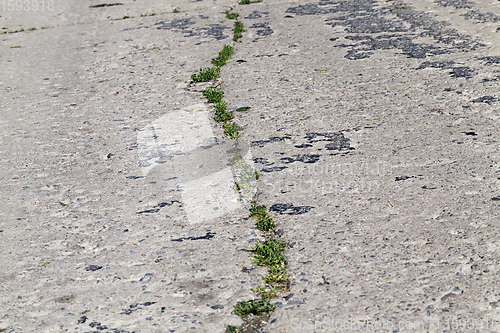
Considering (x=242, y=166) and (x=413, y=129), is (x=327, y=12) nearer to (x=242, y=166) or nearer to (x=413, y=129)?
(x=413, y=129)

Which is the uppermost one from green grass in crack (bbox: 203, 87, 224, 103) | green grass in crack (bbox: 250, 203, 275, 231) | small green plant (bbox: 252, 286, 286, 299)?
green grass in crack (bbox: 203, 87, 224, 103)

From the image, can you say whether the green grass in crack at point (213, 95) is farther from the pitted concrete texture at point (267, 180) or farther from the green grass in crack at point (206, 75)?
the green grass in crack at point (206, 75)

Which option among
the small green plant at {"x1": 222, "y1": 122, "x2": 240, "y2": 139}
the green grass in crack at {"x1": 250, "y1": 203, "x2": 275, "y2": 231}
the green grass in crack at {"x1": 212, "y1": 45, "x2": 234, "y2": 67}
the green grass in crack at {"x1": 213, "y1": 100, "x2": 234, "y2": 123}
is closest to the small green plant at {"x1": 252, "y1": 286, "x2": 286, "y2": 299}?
the green grass in crack at {"x1": 250, "y1": 203, "x2": 275, "y2": 231}

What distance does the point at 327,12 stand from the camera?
6754 mm

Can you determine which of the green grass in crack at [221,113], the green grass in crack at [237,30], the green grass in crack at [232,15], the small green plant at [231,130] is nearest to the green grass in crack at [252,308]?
the small green plant at [231,130]

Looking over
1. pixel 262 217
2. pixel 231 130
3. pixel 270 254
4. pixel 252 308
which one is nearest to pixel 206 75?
pixel 231 130

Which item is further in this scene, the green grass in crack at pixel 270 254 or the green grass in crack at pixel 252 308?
the green grass in crack at pixel 270 254

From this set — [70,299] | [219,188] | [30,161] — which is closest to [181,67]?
[30,161]

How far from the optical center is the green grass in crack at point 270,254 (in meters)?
→ 2.55

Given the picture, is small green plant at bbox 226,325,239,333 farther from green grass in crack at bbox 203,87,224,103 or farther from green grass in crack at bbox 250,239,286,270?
green grass in crack at bbox 203,87,224,103

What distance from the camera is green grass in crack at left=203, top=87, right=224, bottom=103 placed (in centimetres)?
451

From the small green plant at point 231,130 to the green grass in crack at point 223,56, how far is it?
4.69 feet

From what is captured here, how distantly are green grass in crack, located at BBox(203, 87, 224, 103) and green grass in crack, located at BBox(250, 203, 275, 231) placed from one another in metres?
1.67

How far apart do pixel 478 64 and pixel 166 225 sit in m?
3.12
